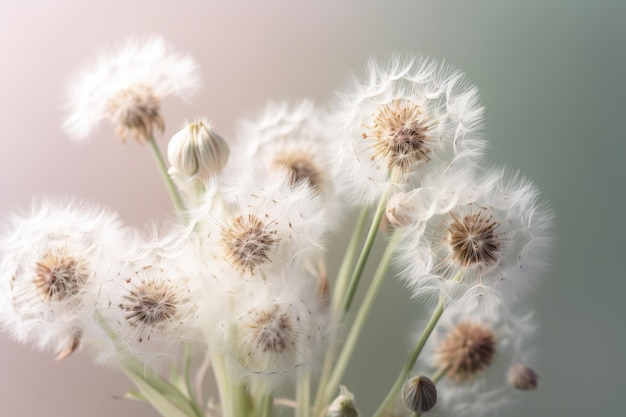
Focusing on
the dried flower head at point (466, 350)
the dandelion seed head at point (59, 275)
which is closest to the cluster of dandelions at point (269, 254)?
the dandelion seed head at point (59, 275)

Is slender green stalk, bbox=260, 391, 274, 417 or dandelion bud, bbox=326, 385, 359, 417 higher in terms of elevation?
dandelion bud, bbox=326, 385, 359, 417

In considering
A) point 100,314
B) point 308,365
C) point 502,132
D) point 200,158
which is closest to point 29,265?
point 100,314

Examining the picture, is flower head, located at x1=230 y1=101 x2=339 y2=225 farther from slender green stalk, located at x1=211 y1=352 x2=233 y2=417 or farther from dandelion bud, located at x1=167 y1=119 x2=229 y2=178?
slender green stalk, located at x1=211 y1=352 x2=233 y2=417

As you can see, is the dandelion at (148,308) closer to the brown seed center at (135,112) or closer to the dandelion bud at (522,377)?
the brown seed center at (135,112)

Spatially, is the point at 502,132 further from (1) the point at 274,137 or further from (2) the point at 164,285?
(2) the point at 164,285

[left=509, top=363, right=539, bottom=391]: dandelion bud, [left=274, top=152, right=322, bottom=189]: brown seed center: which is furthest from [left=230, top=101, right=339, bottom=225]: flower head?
[left=509, top=363, right=539, bottom=391]: dandelion bud

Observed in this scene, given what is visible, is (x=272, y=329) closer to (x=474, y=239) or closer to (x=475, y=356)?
(x=474, y=239)

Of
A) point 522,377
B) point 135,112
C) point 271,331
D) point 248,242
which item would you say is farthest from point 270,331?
point 522,377
